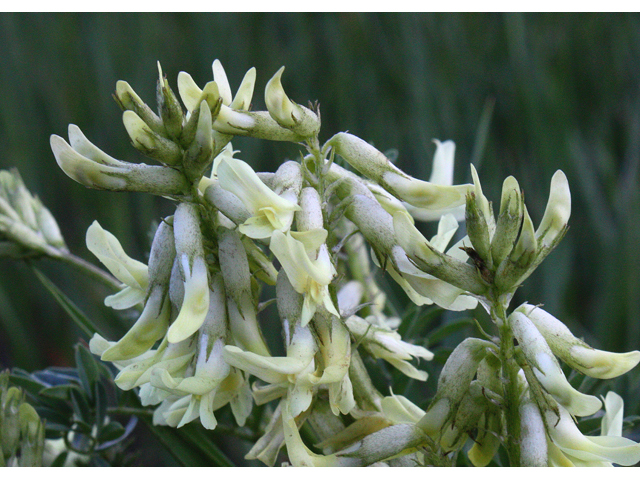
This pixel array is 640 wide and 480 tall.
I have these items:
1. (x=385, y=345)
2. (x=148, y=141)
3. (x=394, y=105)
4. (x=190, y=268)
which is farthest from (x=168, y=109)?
(x=394, y=105)

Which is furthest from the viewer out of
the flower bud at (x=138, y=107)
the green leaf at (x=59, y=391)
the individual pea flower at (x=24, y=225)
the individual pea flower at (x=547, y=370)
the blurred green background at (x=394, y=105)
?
the blurred green background at (x=394, y=105)

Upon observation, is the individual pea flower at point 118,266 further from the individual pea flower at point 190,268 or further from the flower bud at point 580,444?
the flower bud at point 580,444

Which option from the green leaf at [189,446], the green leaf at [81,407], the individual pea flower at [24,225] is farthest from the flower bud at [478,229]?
the individual pea flower at [24,225]

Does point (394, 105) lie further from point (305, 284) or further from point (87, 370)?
point (305, 284)

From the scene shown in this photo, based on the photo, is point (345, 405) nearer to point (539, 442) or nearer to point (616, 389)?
point (539, 442)
